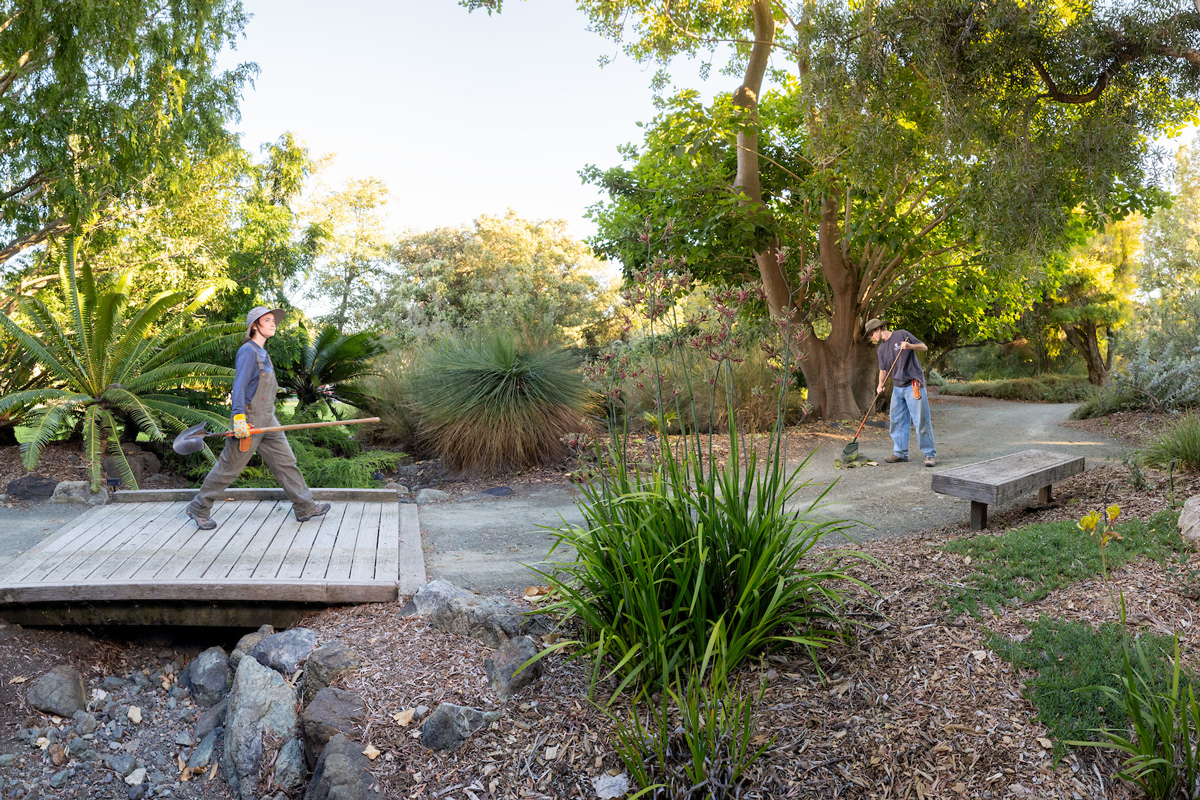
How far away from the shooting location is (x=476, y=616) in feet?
12.0

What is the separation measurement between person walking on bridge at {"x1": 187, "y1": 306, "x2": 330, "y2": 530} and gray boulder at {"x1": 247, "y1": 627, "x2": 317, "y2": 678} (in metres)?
1.89

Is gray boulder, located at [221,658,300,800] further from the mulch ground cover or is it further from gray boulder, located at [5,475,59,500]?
gray boulder, located at [5,475,59,500]

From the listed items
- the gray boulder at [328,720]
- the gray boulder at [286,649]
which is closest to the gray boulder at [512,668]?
the gray boulder at [328,720]

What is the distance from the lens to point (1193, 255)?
23.0 metres

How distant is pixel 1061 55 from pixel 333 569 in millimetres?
7250

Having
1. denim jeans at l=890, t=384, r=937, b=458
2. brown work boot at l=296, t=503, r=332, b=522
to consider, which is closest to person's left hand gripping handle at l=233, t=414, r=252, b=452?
brown work boot at l=296, t=503, r=332, b=522

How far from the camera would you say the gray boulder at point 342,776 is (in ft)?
9.07

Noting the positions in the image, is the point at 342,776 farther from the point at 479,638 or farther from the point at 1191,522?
the point at 1191,522

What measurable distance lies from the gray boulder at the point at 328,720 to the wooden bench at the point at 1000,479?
4.00 m

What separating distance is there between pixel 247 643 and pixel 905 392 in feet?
23.3

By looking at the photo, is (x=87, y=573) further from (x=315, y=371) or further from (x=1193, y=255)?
(x=1193, y=255)

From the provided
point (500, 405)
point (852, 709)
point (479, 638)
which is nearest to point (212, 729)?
point (479, 638)

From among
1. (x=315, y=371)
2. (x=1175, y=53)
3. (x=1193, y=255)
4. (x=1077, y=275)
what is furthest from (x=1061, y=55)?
(x=1193, y=255)

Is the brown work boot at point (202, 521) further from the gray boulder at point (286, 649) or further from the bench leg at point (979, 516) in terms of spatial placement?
the bench leg at point (979, 516)
